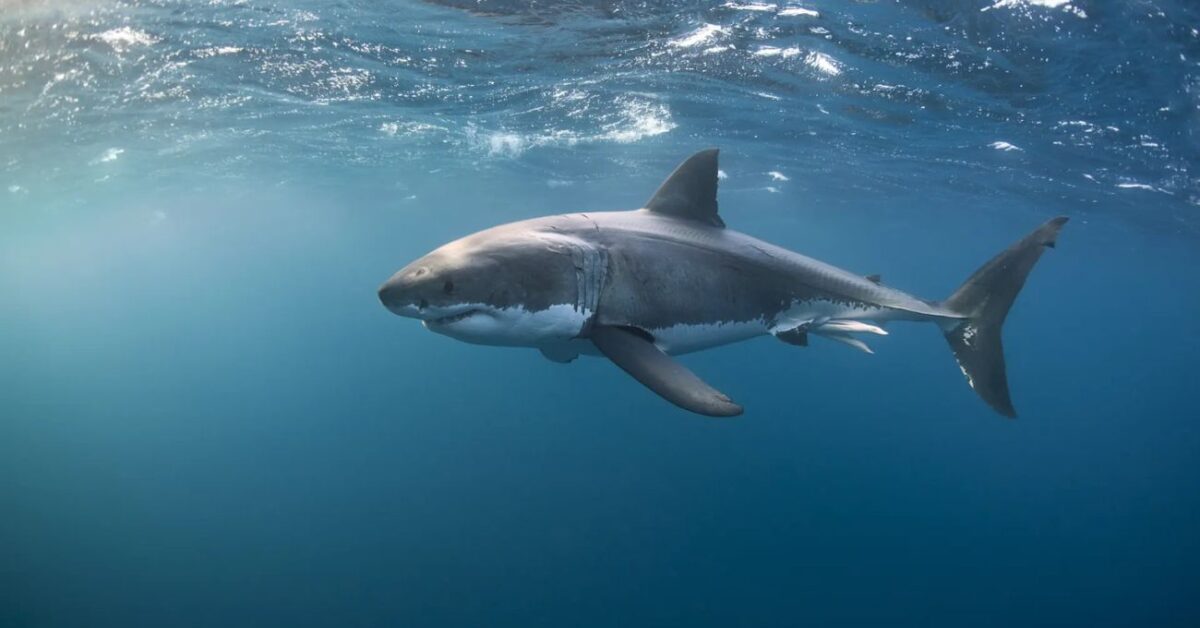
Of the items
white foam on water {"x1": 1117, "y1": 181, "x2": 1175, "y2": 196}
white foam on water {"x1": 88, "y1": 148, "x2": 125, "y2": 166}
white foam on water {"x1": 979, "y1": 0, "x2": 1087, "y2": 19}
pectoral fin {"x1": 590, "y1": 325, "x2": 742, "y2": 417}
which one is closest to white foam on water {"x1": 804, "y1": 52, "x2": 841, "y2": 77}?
white foam on water {"x1": 979, "y1": 0, "x2": 1087, "y2": 19}

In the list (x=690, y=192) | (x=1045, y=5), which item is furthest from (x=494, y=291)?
(x=1045, y=5)

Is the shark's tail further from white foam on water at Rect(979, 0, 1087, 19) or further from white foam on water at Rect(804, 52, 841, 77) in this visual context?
white foam on water at Rect(804, 52, 841, 77)

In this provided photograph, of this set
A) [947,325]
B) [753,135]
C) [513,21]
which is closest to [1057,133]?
[753,135]

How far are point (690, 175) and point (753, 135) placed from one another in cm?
1462

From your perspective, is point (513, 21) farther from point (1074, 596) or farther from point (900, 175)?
point (1074, 596)

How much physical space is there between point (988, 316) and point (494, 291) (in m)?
5.38

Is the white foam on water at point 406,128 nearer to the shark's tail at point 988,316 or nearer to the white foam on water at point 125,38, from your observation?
the white foam on water at point 125,38

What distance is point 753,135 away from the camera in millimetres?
18844

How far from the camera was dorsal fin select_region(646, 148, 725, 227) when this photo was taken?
537cm

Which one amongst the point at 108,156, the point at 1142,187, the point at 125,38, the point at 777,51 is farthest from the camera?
the point at 108,156

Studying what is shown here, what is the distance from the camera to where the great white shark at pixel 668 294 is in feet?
11.8

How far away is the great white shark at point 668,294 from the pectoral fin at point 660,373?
1 cm

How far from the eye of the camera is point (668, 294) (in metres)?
4.61

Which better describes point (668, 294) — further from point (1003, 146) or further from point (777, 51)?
point (1003, 146)
